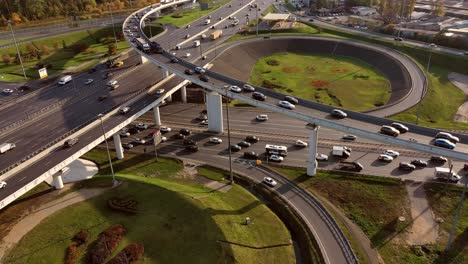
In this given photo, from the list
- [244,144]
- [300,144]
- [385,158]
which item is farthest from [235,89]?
[385,158]

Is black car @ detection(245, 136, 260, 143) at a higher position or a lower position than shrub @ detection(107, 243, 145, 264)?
higher

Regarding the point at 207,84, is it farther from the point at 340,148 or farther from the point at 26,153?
the point at 26,153

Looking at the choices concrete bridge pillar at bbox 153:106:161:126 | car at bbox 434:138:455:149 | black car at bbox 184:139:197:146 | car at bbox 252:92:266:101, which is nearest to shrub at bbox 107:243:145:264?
black car at bbox 184:139:197:146

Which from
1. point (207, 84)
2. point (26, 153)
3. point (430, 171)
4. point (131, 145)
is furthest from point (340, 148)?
point (26, 153)

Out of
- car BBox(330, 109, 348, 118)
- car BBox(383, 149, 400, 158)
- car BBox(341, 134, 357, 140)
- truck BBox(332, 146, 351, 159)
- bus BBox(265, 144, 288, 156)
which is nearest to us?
car BBox(330, 109, 348, 118)

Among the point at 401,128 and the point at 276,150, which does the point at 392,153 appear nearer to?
the point at 401,128

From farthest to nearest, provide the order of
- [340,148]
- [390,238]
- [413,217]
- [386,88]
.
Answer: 1. [386,88]
2. [340,148]
3. [413,217]
4. [390,238]

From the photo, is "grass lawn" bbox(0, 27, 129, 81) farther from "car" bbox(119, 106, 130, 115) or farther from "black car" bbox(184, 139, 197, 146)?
"black car" bbox(184, 139, 197, 146)
